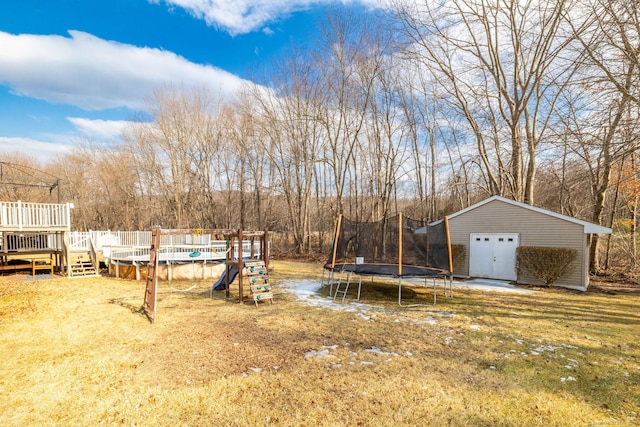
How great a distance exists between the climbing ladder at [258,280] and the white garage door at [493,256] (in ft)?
28.2

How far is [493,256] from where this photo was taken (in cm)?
1226

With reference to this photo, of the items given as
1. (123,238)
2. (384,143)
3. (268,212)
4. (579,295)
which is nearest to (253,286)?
(579,295)

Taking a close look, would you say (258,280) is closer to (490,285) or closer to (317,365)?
(317,365)

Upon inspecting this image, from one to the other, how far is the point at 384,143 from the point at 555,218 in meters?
11.4

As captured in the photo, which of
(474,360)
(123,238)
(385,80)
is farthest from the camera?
(385,80)

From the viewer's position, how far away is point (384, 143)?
2064 cm

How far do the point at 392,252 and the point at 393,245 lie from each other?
394mm

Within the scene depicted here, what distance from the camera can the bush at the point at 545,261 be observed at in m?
10.6

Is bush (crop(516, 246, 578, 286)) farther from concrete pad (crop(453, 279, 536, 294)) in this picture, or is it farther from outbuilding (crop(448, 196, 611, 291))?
concrete pad (crop(453, 279, 536, 294))

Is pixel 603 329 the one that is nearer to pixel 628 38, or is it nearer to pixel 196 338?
pixel 628 38

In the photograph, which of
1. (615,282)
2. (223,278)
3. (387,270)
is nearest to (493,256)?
(615,282)

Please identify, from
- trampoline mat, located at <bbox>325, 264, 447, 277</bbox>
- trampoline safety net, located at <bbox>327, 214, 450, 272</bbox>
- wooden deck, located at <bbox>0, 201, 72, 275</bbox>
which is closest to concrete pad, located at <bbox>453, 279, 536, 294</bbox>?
trampoline safety net, located at <bbox>327, 214, 450, 272</bbox>

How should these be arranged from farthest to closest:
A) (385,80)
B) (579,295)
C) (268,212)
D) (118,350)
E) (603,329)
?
(268,212)
(385,80)
(579,295)
(603,329)
(118,350)

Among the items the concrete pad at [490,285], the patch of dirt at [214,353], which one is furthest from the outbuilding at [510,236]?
the patch of dirt at [214,353]
